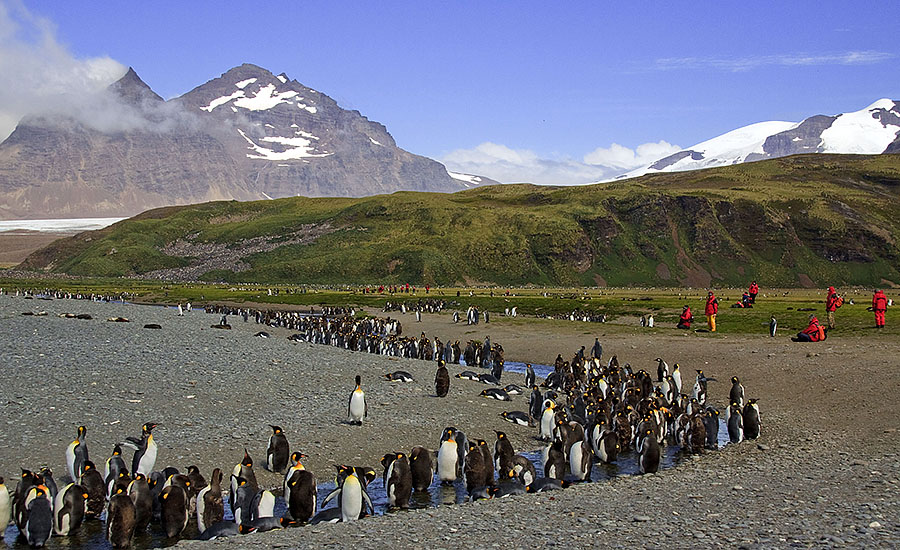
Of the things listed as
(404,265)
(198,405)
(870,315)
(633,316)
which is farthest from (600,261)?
(198,405)

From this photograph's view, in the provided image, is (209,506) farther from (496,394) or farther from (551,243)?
(551,243)

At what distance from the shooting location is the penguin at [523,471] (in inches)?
545

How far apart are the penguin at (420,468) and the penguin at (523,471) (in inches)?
59.1

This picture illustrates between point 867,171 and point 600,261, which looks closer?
A: point 600,261

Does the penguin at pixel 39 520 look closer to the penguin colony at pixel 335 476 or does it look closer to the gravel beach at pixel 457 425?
the penguin colony at pixel 335 476

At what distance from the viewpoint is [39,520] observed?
34.6ft

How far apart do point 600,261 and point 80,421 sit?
4492 inches

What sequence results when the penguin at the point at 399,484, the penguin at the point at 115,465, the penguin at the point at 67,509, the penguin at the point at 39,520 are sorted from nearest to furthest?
1. the penguin at the point at 39,520
2. the penguin at the point at 67,509
3. the penguin at the point at 115,465
4. the penguin at the point at 399,484

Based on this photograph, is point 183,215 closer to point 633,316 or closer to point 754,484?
point 633,316

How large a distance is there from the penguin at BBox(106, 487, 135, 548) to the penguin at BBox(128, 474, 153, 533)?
52 centimetres

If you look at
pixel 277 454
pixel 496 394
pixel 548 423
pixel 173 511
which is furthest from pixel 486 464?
pixel 496 394

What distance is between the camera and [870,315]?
132 ft

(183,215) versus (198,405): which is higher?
(183,215)

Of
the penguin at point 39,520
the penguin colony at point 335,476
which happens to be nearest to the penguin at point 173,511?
the penguin colony at point 335,476
